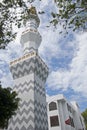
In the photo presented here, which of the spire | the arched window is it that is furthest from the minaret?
the arched window

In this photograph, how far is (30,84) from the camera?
19562 mm

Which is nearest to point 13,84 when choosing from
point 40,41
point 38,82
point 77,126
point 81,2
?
point 38,82

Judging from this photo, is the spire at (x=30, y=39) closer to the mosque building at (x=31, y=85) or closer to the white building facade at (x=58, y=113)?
the mosque building at (x=31, y=85)

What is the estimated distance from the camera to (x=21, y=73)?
20.9 metres

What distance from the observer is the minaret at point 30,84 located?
17.9 meters

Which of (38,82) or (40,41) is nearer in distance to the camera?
(38,82)

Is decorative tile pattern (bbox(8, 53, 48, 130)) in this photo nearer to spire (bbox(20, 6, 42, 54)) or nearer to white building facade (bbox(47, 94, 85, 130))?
spire (bbox(20, 6, 42, 54))

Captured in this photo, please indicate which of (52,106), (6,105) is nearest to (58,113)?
(52,106)

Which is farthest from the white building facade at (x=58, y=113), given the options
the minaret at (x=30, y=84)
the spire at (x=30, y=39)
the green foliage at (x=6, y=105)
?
the green foliage at (x=6, y=105)

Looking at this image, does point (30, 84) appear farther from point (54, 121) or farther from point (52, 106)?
point (52, 106)

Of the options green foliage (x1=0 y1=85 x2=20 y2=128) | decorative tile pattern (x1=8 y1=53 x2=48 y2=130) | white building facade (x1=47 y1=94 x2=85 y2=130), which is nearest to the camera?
green foliage (x1=0 y1=85 x2=20 y2=128)

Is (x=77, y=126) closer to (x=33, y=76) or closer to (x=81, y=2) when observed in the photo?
(x=33, y=76)

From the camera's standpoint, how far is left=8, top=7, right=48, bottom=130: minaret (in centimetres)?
1794

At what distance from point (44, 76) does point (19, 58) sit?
363cm
